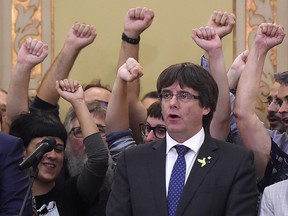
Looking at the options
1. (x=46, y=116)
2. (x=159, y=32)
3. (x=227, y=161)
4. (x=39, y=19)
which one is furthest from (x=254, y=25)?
(x=227, y=161)

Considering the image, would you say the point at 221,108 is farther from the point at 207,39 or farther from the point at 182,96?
the point at 182,96

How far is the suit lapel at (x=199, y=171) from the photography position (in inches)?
125

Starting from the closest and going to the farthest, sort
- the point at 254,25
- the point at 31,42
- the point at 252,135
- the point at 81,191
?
the point at 252,135 → the point at 81,191 → the point at 31,42 → the point at 254,25

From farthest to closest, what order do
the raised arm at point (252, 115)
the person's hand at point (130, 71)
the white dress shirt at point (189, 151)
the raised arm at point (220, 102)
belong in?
the person's hand at point (130, 71), the raised arm at point (220, 102), the raised arm at point (252, 115), the white dress shirt at point (189, 151)

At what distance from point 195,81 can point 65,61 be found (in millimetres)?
1251

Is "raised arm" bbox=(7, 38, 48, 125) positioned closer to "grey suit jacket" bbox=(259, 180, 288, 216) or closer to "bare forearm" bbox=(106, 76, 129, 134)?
"bare forearm" bbox=(106, 76, 129, 134)

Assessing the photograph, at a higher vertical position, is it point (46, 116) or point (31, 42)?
point (31, 42)

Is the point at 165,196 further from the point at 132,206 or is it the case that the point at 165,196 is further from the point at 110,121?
the point at 110,121

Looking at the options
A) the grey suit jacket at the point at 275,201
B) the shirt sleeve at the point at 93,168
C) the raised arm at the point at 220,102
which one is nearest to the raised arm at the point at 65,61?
the shirt sleeve at the point at 93,168

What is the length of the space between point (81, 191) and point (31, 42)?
2.92 feet

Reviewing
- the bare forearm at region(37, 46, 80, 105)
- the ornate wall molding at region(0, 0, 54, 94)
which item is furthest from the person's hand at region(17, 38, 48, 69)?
the ornate wall molding at region(0, 0, 54, 94)

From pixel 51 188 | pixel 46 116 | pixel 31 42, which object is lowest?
pixel 51 188

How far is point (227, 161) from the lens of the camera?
326 centimetres

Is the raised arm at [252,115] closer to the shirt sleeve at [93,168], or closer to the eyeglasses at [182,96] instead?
the eyeglasses at [182,96]
